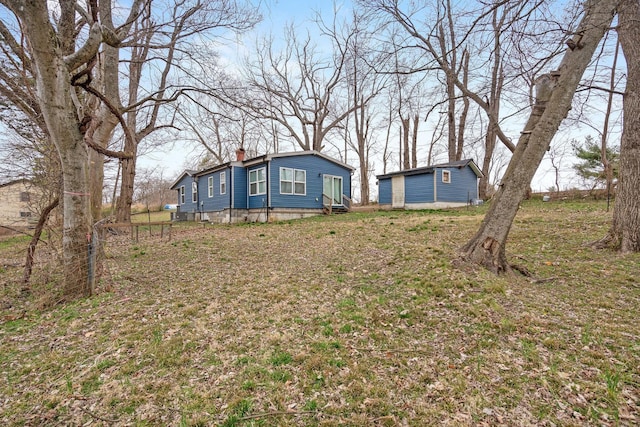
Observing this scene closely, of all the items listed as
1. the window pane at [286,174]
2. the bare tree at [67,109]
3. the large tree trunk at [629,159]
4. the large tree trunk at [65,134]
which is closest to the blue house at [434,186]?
the window pane at [286,174]

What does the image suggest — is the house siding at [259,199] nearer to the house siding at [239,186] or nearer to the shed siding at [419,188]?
the house siding at [239,186]

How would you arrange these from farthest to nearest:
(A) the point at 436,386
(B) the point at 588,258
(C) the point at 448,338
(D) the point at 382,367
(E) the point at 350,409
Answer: (B) the point at 588,258
(C) the point at 448,338
(D) the point at 382,367
(A) the point at 436,386
(E) the point at 350,409

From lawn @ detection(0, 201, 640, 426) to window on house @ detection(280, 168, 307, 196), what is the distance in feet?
31.2

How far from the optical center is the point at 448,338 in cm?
299

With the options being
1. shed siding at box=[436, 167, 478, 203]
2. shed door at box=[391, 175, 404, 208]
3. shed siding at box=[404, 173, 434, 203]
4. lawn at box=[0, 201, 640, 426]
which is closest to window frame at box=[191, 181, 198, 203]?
shed door at box=[391, 175, 404, 208]

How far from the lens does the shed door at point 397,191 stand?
718 inches

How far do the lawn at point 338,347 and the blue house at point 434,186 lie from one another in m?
11.7

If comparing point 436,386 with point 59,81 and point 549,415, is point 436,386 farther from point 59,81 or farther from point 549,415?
point 59,81

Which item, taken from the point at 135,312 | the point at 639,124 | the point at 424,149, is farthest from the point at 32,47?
the point at 424,149

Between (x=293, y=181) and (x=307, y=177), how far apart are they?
2.80ft

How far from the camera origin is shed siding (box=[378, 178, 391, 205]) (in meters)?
19.1

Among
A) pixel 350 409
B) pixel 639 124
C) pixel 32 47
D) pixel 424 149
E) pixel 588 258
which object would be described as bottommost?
pixel 350 409

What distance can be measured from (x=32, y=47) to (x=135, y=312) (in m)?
3.32

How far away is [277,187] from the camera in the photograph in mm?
14195
